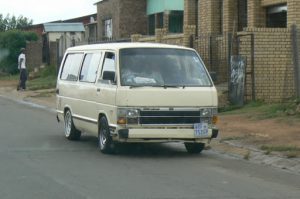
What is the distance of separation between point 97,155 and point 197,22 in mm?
16352

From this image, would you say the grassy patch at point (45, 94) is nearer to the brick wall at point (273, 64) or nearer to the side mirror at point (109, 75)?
the brick wall at point (273, 64)

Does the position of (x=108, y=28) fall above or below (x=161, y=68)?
above

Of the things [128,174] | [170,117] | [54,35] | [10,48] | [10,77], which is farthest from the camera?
[10,48]

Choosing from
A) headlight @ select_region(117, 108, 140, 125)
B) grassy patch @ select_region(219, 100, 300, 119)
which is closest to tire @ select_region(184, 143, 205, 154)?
headlight @ select_region(117, 108, 140, 125)

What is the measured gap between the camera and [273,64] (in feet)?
66.1

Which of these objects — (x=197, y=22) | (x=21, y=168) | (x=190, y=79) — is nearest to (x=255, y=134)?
(x=190, y=79)

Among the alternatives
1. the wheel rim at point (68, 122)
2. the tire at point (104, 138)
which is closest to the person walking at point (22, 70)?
the wheel rim at point (68, 122)

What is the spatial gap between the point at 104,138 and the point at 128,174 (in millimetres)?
2101

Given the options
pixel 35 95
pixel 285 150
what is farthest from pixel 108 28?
pixel 285 150

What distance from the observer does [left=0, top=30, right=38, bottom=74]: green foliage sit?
46531 mm

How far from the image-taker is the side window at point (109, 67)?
1218cm

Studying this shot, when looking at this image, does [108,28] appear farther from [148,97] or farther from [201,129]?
[148,97]

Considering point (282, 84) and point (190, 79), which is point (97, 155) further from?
point (282, 84)

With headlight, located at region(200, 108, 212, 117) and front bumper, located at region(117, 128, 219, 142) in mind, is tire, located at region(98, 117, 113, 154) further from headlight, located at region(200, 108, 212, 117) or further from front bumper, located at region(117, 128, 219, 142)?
headlight, located at region(200, 108, 212, 117)
